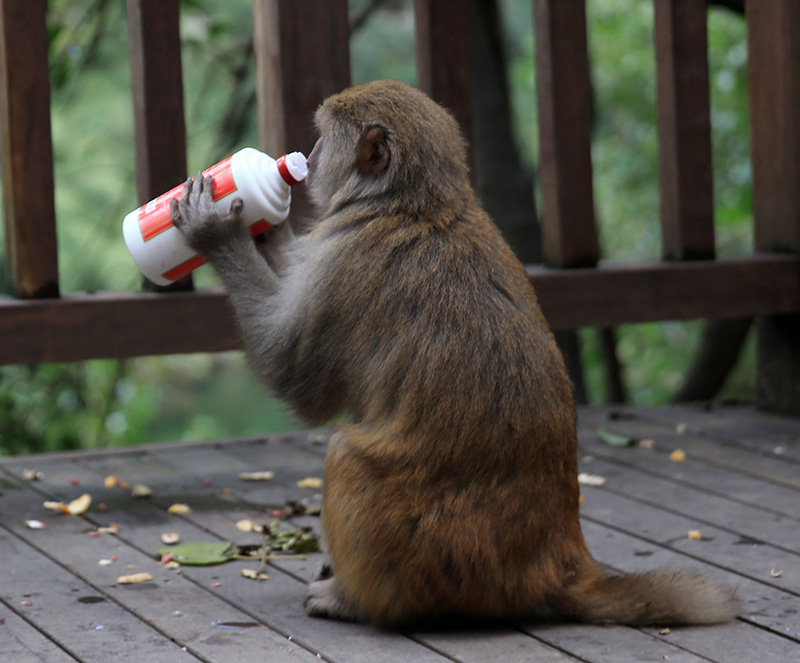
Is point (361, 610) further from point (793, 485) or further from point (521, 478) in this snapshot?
point (793, 485)

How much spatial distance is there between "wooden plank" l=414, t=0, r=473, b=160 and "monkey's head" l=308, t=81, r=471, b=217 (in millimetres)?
1300

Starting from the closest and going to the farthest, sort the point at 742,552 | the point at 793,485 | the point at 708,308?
the point at 742,552 < the point at 793,485 < the point at 708,308

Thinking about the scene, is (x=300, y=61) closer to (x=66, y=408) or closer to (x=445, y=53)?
(x=445, y=53)

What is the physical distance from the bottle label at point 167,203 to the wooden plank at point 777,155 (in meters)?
2.58

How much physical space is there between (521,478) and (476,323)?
36 centimetres

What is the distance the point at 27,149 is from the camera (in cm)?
370

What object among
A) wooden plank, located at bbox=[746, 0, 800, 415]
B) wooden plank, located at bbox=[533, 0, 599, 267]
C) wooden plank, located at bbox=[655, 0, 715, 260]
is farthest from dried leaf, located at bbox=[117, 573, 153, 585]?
wooden plank, located at bbox=[746, 0, 800, 415]

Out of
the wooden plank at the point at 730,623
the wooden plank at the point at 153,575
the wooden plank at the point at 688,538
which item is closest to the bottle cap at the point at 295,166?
the wooden plank at the point at 153,575

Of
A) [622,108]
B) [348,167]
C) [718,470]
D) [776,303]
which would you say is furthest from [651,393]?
[348,167]

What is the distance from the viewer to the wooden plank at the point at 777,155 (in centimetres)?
451

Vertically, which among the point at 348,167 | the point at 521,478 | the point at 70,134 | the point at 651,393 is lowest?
the point at 651,393

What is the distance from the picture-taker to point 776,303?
4570 mm

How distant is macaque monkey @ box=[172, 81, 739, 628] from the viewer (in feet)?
8.30

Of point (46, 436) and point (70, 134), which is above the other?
point (70, 134)
